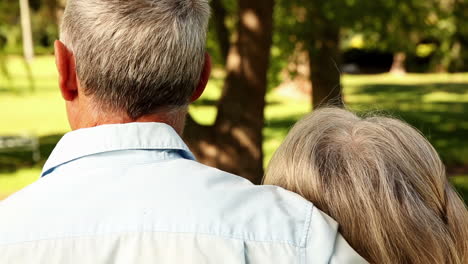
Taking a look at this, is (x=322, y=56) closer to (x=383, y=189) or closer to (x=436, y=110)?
Result: (x=383, y=189)

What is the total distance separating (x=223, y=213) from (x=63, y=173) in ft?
1.13

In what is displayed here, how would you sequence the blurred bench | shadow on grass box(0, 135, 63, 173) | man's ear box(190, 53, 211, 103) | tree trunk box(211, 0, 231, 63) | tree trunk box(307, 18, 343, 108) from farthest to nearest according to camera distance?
the blurred bench → shadow on grass box(0, 135, 63, 173) → tree trunk box(307, 18, 343, 108) → tree trunk box(211, 0, 231, 63) → man's ear box(190, 53, 211, 103)

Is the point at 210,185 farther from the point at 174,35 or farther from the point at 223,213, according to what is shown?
the point at 174,35

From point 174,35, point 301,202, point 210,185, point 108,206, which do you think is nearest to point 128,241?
point 108,206

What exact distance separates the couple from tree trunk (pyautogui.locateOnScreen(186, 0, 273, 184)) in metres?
6.45

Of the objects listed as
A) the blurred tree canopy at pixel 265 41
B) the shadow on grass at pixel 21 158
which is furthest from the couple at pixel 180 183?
the shadow on grass at pixel 21 158

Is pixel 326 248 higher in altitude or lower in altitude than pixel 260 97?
higher

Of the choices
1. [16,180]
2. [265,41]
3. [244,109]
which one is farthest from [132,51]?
[16,180]

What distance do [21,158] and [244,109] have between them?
7.85 meters

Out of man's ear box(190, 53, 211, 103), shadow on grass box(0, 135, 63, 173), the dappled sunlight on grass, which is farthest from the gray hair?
shadow on grass box(0, 135, 63, 173)

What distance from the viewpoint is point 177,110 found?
176 centimetres

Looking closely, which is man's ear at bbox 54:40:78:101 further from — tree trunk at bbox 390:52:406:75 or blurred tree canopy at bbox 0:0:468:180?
tree trunk at bbox 390:52:406:75

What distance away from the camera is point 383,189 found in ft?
5.74

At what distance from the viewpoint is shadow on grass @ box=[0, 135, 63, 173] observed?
14227 mm
